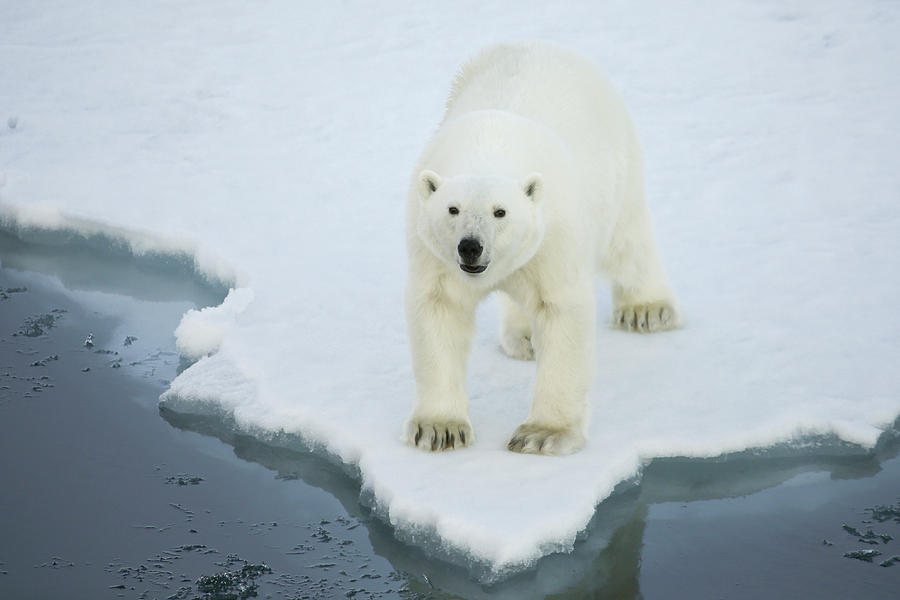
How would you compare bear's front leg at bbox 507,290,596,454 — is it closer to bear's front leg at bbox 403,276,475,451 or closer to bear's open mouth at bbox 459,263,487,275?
bear's front leg at bbox 403,276,475,451

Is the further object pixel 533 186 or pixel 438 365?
pixel 438 365

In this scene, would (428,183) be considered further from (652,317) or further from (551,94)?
(652,317)

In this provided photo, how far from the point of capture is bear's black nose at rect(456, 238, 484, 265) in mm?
3797

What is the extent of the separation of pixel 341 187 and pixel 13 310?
2276 mm

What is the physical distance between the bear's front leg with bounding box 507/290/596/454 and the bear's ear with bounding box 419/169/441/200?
630 mm

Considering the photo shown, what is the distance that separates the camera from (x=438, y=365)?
4340 mm

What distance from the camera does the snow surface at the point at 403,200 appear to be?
14.8 ft

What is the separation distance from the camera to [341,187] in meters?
7.34

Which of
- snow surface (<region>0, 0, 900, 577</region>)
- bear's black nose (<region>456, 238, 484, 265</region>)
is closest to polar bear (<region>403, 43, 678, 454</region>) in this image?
bear's black nose (<region>456, 238, 484, 265</region>)

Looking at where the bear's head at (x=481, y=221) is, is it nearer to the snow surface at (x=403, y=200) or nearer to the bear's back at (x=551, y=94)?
the bear's back at (x=551, y=94)

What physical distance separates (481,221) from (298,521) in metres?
1.29

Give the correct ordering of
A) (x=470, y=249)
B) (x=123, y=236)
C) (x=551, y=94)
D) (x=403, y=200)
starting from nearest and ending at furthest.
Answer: (x=470, y=249)
(x=551, y=94)
(x=123, y=236)
(x=403, y=200)

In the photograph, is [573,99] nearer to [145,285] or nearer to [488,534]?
[488,534]

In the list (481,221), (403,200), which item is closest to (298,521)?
(481,221)
